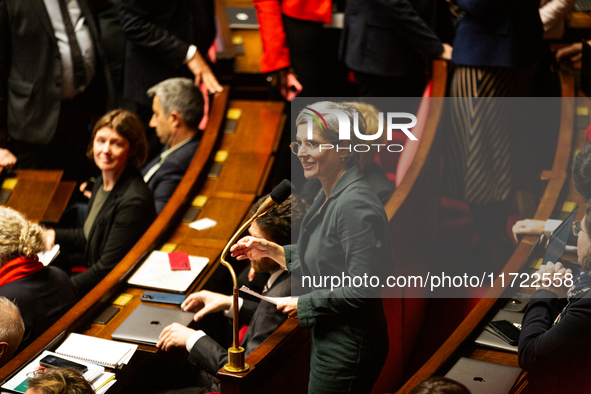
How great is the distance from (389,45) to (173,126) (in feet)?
4.03

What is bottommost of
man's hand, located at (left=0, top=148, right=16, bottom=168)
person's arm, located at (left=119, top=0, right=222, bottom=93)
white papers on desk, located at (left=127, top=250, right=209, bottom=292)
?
white papers on desk, located at (left=127, top=250, right=209, bottom=292)

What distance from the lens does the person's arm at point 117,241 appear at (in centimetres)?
284

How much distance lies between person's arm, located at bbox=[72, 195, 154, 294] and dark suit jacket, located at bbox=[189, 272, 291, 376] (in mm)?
900

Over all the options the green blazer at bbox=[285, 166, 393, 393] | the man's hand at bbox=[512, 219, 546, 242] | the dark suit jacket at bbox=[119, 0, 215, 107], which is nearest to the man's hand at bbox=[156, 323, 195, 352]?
the green blazer at bbox=[285, 166, 393, 393]

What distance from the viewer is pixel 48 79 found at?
3592mm

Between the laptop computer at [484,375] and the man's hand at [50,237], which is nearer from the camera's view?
the laptop computer at [484,375]

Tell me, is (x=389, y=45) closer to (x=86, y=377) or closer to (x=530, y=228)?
(x=530, y=228)

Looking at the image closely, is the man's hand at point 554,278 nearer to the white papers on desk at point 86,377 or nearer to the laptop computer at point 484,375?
the laptop computer at point 484,375

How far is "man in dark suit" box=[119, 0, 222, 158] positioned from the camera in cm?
350

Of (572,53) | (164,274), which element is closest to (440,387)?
(164,274)

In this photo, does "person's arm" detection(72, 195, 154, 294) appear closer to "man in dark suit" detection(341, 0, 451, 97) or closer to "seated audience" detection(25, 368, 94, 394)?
"seated audience" detection(25, 368, 94, 394)

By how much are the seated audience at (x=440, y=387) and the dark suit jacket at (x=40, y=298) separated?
4.86 ft

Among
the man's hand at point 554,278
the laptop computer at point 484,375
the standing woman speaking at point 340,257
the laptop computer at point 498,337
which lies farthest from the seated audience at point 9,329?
the man's hand at point 554,278

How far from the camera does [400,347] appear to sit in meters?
2.51
